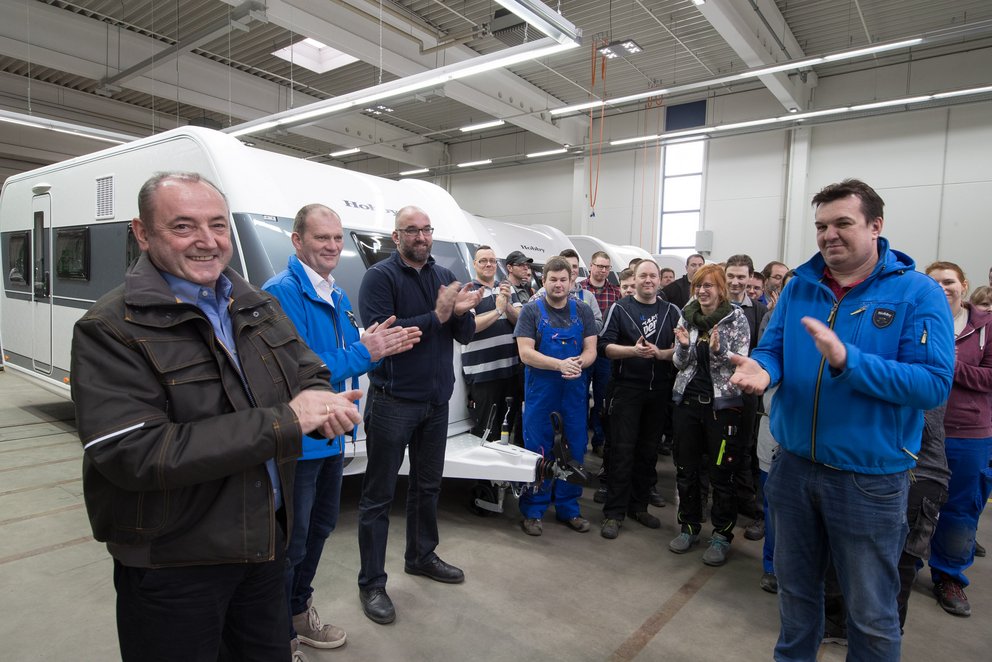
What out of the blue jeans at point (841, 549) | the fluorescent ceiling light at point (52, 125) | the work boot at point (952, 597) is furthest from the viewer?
the fluorescent ceiling light at point (52, 125)

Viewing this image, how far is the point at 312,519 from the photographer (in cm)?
251

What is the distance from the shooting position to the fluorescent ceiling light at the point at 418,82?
5.84 metres

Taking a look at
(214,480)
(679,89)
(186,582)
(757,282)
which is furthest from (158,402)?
(679,89)

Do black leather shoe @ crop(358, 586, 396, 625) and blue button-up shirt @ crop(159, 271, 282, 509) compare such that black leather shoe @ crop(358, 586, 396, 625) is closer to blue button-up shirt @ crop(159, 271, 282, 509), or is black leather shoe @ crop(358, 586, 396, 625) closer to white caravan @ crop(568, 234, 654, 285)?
blue button-up shirt @ crop(159, 271, 282, 509)

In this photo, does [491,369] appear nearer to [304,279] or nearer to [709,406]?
[709,406]

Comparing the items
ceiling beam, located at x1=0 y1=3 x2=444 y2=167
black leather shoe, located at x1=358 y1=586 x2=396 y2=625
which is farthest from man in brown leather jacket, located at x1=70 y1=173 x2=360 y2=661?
ceiling beam, located at x1=0 y1=3 x2=444 y2=167

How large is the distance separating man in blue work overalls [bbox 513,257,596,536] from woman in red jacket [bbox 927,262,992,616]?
2.00 meters

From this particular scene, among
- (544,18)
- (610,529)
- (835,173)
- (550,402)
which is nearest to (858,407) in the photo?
(550,402)

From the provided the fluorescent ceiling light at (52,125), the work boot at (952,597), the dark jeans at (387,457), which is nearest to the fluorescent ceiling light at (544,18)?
the dark jeans at (387,457)

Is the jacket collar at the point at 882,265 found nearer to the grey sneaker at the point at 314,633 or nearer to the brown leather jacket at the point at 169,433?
the brown leather jacket at the point at 169,433

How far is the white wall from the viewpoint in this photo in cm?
1009

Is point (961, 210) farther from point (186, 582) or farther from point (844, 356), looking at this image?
point (186, 582)

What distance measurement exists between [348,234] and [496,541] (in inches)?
90.2

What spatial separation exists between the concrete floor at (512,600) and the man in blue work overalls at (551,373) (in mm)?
316
